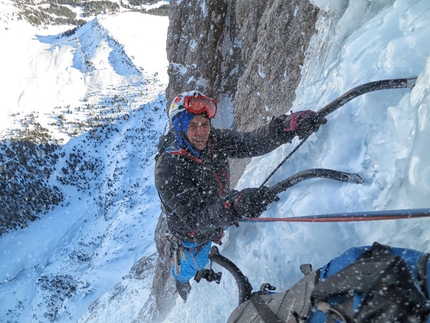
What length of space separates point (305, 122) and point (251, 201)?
1134mm

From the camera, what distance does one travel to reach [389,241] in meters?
2.08

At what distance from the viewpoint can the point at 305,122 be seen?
10.6 ft

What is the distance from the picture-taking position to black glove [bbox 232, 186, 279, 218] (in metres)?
2.70

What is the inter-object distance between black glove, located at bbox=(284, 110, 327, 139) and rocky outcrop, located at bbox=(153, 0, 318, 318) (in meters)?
2.95

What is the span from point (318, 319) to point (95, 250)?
36759 mm

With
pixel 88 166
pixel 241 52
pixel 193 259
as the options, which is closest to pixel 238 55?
pixel 241 52

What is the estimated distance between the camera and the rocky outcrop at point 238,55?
636 cm

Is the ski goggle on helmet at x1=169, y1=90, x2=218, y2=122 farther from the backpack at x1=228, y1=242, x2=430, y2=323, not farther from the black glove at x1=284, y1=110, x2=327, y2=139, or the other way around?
the backpack at x1=228, y1=242, x2=430, y2=323

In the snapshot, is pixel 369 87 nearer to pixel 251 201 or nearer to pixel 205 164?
pixel 251 201

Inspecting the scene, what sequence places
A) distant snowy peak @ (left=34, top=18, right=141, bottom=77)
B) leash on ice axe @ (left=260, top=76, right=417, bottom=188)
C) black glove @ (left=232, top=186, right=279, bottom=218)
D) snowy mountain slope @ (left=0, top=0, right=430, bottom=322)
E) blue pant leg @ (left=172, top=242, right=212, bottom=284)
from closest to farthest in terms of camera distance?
snowy mountain slope @ (left=0, top=0, right=430, bottom=322) → leash on ice axe @ (left=260, top=76, right=417, bottom=188) → black glove @ (left=232, top=186, right=279, bottom=218) → blue pant leg @ (left=172, top=242, right=212, bottom=284) → distant snowy peak @ (left=34, top=18, right=141, bottom=77)

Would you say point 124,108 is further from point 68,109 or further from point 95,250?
point 95,250

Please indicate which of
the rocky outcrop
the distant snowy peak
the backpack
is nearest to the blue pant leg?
the backpack

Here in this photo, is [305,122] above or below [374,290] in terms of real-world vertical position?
above

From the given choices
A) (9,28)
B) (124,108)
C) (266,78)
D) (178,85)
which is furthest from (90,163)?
(9,28)
